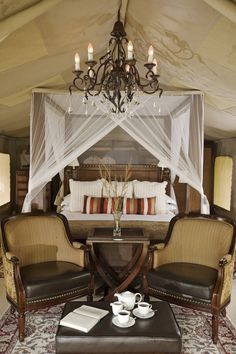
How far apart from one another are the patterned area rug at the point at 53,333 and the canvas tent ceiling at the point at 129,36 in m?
2.18

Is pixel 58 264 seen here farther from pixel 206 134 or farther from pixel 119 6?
pixel 206 134

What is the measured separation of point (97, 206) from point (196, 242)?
183cm

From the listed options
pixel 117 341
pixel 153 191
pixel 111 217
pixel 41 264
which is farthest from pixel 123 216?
pixel 117 341

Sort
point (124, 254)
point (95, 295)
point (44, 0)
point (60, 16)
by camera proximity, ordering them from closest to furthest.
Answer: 1. point (44, 0)
2. point (60, 16)
3. point (95, 295)
4. point (124, 254)

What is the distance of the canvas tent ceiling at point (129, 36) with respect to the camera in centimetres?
209

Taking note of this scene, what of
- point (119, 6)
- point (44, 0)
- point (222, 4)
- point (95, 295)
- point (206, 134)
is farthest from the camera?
point (206, 134)

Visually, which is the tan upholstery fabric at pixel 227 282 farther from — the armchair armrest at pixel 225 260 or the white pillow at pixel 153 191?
the white pillow at pixel 153 191

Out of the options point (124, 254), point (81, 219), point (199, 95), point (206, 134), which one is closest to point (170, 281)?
point (124, 254)

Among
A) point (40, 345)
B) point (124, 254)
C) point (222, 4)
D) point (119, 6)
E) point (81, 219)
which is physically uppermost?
point (119, 6)

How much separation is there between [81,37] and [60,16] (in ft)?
1.55

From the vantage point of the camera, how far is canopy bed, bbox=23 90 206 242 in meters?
3.79

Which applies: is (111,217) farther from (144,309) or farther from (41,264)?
(144,309)

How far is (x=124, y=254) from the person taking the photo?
3.70 m

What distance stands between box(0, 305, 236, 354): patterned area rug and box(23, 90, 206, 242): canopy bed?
1.08 m
